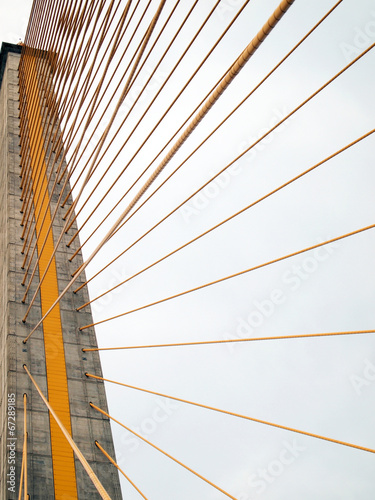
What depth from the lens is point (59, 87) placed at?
42.9 feet

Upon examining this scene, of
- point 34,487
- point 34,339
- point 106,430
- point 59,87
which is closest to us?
point 34,487

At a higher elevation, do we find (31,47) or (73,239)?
(31,47)

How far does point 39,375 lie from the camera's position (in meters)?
10.6

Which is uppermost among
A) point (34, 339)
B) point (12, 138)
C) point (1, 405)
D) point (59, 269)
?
point (12, 138)

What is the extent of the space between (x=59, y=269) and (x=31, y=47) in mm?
7764

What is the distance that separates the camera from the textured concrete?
9445mm

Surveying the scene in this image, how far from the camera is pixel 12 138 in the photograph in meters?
15.8

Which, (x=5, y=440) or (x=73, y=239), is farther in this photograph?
(x=73, y=239)

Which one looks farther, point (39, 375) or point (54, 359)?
point (54, 359)

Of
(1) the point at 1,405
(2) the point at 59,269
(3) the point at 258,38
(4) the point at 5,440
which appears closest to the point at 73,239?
(2) the point at 59,269

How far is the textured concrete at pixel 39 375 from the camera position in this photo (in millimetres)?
9445

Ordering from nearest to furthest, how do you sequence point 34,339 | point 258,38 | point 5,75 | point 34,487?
point 258,38 < point 34,487 < point 34,339 < point 5,75

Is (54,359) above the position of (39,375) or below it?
above

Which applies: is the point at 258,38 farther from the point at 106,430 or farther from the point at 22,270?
the point at 22,270
